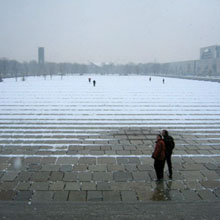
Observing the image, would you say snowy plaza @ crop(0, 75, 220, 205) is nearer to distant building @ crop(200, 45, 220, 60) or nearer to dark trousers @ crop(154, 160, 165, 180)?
dark trousers @ crop(154, 160, 165, 180)

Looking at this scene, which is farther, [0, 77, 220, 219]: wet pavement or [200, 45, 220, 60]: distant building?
[200, 45, 220, 60]: distant building

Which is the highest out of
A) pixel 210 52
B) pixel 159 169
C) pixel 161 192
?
pixel 210 52

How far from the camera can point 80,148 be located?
27.6ft

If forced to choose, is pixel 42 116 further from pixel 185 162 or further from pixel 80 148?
pixel 185 162

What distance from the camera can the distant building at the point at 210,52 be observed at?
360 feet

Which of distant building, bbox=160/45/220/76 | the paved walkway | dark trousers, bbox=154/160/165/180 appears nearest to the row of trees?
distant building, bbox=160/45/220/76

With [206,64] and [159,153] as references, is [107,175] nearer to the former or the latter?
[159,153]

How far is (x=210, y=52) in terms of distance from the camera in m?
114

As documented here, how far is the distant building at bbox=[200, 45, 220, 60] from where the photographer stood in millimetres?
109750

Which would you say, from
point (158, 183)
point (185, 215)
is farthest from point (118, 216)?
point (158, 183)

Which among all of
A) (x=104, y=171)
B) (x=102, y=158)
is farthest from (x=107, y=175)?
(x=102, y=158)

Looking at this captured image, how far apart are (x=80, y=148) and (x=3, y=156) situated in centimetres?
233

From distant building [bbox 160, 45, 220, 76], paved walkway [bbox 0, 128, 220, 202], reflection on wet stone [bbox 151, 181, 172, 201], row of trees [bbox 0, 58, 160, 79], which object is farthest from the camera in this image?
row of trees [bbox 0, 58, 160, 79]

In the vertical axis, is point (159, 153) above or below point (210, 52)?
below
